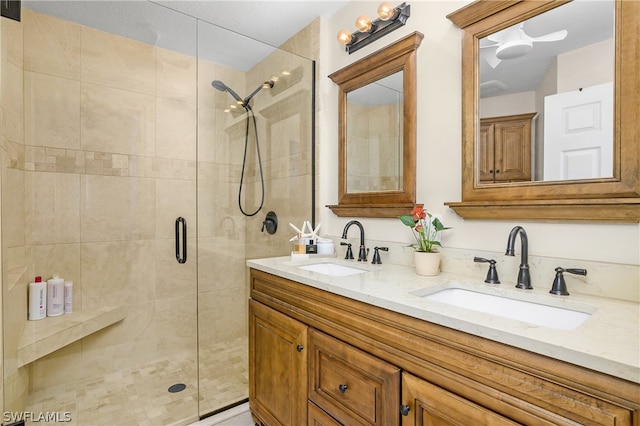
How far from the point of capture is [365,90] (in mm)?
1962

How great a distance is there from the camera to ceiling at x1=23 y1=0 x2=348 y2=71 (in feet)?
6.81

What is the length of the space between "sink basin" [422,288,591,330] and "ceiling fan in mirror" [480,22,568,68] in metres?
0.96

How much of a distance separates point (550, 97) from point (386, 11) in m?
0.95

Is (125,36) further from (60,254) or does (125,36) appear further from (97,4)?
(60,254)

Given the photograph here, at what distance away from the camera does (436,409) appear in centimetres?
89

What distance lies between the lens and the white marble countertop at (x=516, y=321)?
25.3 inches

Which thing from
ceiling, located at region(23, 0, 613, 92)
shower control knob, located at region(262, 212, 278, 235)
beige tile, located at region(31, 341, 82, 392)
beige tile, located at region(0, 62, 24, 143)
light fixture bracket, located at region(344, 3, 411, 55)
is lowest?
beige tile, located at region(31, 341, 82, 392)

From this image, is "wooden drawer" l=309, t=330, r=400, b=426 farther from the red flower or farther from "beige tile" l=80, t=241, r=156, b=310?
"beige tile" l=80, t=241, r=156, b=310

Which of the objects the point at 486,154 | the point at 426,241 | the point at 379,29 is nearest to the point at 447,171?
the point at 486,154

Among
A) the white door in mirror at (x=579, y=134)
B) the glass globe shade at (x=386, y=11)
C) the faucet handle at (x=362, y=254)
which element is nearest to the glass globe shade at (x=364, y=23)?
the glass globe shade at (x=386, y=11)

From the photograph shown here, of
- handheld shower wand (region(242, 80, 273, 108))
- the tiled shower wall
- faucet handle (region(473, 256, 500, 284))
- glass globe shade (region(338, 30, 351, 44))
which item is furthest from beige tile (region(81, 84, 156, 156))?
faucet handle (region(473, 256, 500, 284))

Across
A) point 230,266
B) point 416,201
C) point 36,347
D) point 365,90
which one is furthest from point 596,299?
point 36,347

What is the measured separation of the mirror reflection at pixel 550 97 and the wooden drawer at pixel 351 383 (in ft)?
2.95

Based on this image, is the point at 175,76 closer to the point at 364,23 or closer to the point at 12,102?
the point at 12,102
